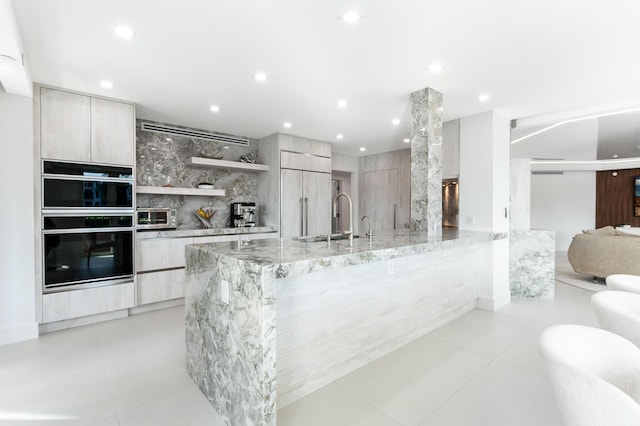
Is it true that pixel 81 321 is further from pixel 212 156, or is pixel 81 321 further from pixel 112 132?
pixel 212 156

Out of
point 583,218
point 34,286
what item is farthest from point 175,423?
point 583,218

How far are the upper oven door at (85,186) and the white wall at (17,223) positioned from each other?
0.16 m

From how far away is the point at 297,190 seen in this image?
556 centimetres

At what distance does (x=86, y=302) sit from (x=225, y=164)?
2.61m

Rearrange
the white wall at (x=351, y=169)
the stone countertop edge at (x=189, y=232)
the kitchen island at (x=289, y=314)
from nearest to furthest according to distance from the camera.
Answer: the kitchen island at (x=289, y=314) < the stone countertop edge at (x=189, y=232) < the white wall at (x=351, y=169)

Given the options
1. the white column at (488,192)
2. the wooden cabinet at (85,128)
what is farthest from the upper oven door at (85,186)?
the white column at (488,192)

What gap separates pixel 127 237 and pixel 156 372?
190cm

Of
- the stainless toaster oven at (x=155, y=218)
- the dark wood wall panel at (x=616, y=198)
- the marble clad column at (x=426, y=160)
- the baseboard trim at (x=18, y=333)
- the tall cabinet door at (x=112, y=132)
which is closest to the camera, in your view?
the baseboard trim at (x=18, y=333)

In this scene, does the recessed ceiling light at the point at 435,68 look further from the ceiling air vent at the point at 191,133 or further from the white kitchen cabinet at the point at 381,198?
the white kitchen cabinet at the point at 381,198

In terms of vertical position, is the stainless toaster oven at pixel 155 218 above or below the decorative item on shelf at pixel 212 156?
below

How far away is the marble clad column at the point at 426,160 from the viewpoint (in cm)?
345

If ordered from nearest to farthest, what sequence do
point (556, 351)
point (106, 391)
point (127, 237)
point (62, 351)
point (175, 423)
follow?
1. point (556, 351)
2. point (175, 423)
3. point (106, 391)
4. point (62, 351)
5. point (127, 237)

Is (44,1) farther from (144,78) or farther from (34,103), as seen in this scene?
(34,103)

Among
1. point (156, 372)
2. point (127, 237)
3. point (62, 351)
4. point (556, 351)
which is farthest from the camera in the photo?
point (127, 237)
